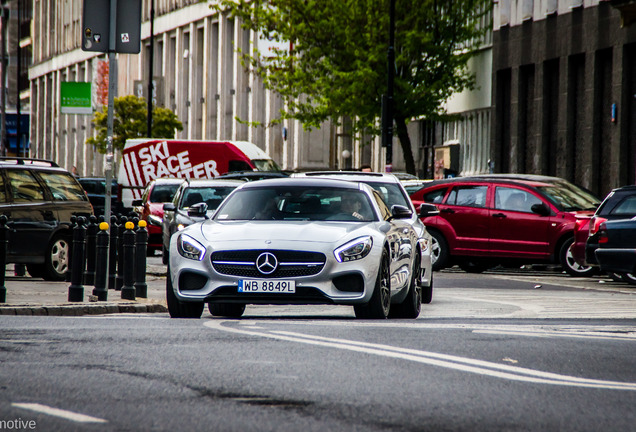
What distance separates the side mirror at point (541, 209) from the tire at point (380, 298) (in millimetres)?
11867

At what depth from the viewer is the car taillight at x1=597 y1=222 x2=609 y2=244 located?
21547mm

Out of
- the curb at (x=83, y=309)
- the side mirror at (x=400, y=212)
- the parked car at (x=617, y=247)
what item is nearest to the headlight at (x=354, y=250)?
the side mirror at (x=400, y=212)

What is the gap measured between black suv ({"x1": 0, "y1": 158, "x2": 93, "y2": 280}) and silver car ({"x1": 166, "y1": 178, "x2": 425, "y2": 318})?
24.5 ft

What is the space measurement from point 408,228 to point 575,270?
35.7ft

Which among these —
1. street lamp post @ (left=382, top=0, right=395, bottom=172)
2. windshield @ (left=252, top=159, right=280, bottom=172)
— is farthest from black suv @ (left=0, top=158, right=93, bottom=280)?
windshield @ (left=252, top=159, right=280, bottom=172)

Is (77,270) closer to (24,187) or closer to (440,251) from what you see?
(24,187)

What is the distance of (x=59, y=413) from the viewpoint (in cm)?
725

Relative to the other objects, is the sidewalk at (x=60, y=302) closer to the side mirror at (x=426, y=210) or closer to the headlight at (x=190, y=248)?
the headlight at (x=190, y=248)

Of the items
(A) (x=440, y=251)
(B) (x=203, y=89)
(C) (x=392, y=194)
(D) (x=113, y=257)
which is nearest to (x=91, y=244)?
(D) (x=113, y=257)

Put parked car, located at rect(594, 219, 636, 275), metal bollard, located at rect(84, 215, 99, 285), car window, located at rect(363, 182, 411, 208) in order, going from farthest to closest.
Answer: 1. parked car, located at rect(594, 219, 636, 275)
2. car window, located at rect(363, 182, 411, 208)
3. metal bollard, located at rect(84, 215, 99, 285)

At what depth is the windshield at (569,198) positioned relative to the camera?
25359 millimetres

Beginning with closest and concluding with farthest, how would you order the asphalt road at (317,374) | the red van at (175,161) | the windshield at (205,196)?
the asphalt road at (317,374) → the windshield at (205,196) → the red van at (175,161)

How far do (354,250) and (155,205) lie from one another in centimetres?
1824

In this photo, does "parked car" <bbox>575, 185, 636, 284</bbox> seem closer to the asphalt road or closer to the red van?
the asphalt road
